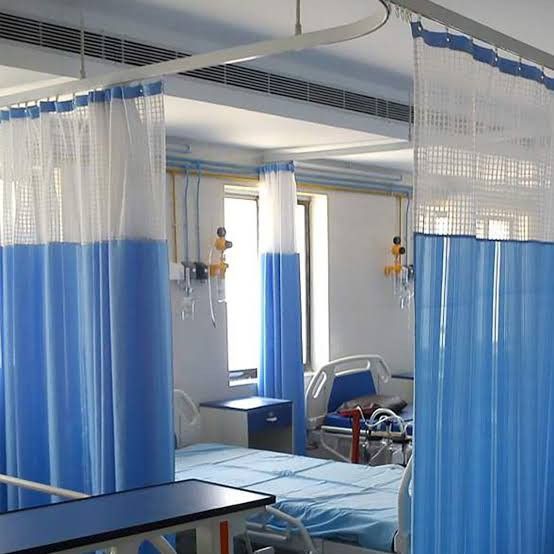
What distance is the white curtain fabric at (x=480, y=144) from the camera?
2.85 meters

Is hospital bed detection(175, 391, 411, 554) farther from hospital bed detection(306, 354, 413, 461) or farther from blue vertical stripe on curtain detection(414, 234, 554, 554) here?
hospital bed detection(306, 354, 413, 461)

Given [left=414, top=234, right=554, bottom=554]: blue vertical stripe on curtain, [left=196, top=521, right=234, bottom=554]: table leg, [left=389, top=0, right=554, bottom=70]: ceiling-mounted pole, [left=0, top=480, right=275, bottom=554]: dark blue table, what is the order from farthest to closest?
[left=414, top=234, right=554, bottom=554]: blue vertical stripe on curtain → [left=389, top=0, right=554, bottom=70]: ceiling-mounted pole → [left=196, top=521, right=234, bottom=554]: table leg → [left=0, top=480, right=275, bottom=554]: dark blue table

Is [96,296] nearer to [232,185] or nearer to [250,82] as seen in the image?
[250,82]

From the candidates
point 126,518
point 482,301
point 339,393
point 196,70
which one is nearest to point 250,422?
point 339,393

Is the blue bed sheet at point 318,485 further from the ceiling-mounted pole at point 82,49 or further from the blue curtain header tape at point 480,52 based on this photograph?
the ceiling-mounted pole at point 82,49

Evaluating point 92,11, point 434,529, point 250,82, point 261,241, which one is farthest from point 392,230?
point 434,529

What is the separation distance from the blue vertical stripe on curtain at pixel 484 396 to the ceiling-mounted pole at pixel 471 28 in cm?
69

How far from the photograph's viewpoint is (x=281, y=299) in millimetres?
6195

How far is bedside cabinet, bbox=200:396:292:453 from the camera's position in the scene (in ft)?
18.6

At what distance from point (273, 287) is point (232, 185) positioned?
2.50ft

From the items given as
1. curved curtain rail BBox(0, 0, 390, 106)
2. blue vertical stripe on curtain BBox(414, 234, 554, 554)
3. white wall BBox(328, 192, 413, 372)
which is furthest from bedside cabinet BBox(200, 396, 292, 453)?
curved curtain rail BBox(0, 0, 390, 106)

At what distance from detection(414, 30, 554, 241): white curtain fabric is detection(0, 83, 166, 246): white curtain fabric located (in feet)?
3.60

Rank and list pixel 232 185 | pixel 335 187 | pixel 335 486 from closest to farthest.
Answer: pixel 335 486, pixel 232 185, pixel 335 187

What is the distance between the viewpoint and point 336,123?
536 cm
